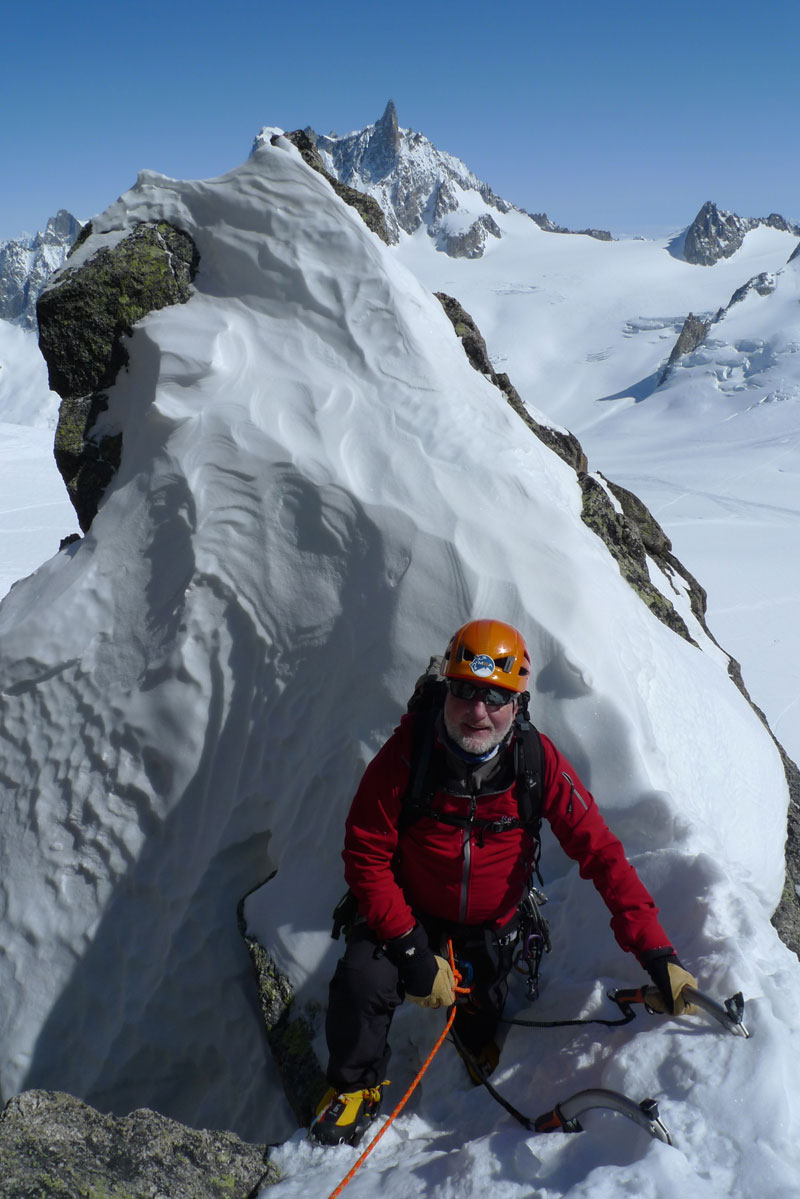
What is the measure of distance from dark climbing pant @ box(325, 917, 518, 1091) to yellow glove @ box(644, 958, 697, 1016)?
0.72 meters

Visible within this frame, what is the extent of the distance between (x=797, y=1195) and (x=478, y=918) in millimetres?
1371

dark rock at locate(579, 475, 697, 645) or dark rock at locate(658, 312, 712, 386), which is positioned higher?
dark rock at locate(658, 312, 712, 386)

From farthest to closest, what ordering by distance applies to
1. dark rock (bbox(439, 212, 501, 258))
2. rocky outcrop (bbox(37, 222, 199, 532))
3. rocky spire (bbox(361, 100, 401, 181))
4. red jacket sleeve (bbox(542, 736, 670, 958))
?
rocky spire (bbox(361, 100, 401, 181)) → dark rock (bbox(439, 212, 501, 258)) → rocky outcrop (bbox(37, 222, 199, 532)) → red jacket sleeve (bbox(542, 736, 670, 958))

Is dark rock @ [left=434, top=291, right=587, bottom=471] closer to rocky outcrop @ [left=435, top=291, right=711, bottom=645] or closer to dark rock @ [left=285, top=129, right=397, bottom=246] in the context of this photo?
rocky outcrop @ [left=435, top=291, right=711, bottom=645]

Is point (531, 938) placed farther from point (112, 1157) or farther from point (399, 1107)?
point (112, 1157)

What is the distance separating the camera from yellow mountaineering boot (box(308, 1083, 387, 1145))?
2.89 meters

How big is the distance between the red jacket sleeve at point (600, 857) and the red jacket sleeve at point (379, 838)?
1.90 ft

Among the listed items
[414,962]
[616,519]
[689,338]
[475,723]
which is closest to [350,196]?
[616,519]

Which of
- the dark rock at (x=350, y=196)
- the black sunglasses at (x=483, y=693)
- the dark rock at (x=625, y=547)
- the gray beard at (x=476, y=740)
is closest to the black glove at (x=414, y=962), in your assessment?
the gray beard at (x=476, y=740)

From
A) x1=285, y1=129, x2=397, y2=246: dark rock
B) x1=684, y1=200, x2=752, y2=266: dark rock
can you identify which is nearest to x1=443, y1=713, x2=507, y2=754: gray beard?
x1=285, y1=129, x2=397, y2=246: dark rock

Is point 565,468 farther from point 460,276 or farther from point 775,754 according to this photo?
point 460,276

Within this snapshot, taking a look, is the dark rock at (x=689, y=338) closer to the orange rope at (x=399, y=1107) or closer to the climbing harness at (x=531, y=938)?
the climbing harness at (x=531, y=938)

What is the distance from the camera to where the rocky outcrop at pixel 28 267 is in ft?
489

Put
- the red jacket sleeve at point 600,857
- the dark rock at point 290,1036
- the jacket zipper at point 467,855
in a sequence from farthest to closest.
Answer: the dark rock at point 290,1036
the jacket zipper at point 467,855
the red jacket sleeve at point 600,857
